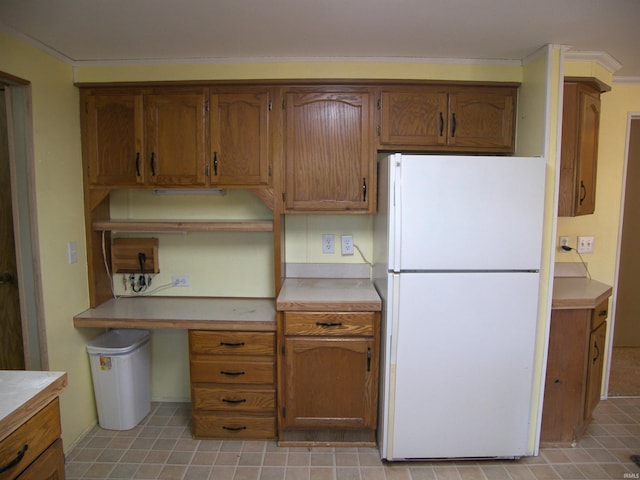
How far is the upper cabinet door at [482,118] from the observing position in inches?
88.1

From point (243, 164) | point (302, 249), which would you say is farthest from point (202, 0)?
point (302, 249)

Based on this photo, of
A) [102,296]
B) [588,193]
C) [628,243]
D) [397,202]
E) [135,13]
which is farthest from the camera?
[628,243]

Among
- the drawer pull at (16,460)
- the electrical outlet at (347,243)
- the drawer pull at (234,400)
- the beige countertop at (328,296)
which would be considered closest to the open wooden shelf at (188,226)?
the beige countertop at (328,296)

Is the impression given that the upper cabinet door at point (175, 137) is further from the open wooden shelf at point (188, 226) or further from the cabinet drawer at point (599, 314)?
the cabinet drawer at point (599, 314)

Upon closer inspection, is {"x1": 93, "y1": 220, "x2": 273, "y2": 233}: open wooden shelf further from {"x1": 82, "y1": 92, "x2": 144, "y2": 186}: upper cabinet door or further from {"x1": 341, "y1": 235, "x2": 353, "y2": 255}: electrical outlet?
{"x1": 341, "y1": 235, "x2": 353, "y2": 255}: electrical outlet

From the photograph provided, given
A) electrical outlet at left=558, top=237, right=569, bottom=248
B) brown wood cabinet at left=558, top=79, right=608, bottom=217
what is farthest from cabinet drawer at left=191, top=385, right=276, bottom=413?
electrical outlet at left=558, top=237, right=569, bottom=248

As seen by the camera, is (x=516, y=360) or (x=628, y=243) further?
(x=628, y=243)

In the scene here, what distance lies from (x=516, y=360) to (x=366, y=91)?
1.70m

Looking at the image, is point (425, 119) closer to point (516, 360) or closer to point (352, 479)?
point (516, 360)

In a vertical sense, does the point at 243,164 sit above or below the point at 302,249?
above

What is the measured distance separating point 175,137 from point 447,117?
1.62 metres

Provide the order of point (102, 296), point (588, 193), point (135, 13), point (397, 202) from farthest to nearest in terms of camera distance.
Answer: point (102, 296), point (588, 193), point (397, 202), point (135, 13)

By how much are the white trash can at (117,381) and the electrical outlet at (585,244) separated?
307 cm

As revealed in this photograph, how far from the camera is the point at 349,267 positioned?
8.52 feet
